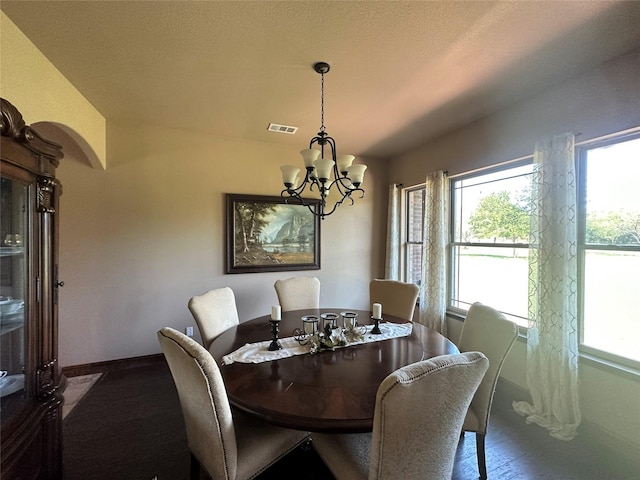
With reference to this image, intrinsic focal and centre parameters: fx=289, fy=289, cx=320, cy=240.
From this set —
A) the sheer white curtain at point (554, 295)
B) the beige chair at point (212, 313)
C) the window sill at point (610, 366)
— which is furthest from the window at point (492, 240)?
the beige chair at point (212, 313)

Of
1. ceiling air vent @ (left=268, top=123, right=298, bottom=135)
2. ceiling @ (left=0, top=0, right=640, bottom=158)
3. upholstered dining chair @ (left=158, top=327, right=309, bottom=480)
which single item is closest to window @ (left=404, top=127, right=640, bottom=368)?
ceiling @ (left=0, top=0, right=640, bottom=158)

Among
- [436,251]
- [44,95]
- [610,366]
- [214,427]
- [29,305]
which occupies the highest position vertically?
[44,95]

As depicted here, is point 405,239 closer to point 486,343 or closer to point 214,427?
point 486,343

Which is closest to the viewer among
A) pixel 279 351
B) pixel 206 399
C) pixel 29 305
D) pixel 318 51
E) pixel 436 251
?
pixel 206 399

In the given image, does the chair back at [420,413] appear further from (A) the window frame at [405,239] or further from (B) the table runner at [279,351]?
(A) the window frame at [405,239]

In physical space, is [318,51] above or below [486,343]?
above

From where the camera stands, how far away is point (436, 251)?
11.3 feet

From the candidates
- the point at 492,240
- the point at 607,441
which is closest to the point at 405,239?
the point at 492,240

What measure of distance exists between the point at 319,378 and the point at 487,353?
110cm

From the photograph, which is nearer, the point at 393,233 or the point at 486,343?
the point at 486,343

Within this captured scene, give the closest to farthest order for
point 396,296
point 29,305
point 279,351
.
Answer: point 29,305
point 279,351
point 396,296

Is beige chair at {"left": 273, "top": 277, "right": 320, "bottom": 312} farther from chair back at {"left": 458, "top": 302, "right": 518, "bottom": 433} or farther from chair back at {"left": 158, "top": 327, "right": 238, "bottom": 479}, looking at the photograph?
chair back at {"left": 158, "top": 327, "right": 238, "bottom": 479}

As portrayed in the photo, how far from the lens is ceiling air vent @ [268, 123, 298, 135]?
3.27 m

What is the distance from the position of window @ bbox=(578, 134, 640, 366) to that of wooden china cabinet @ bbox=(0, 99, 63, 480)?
3.52 meters
